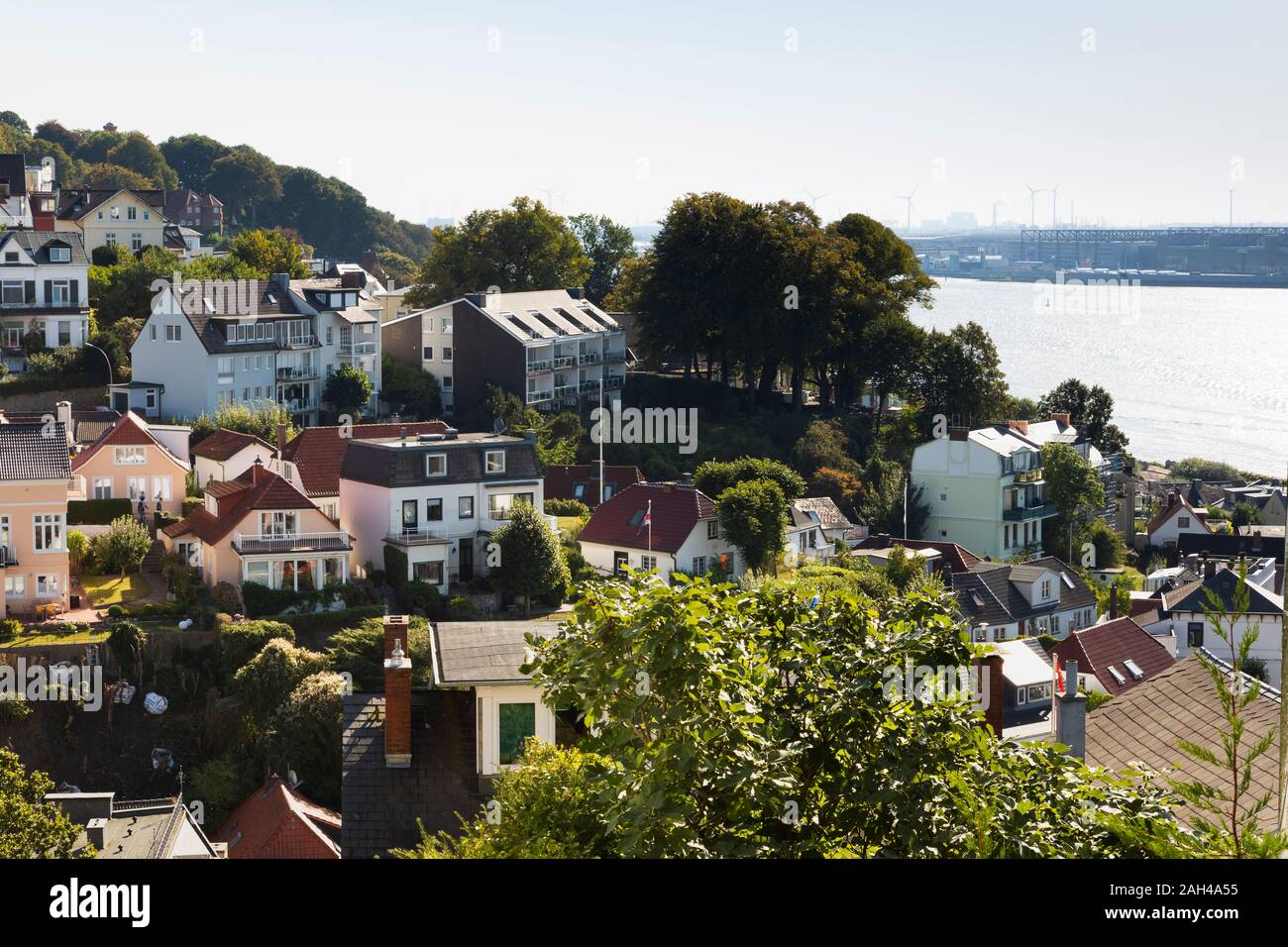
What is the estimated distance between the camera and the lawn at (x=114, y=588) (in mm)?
22938

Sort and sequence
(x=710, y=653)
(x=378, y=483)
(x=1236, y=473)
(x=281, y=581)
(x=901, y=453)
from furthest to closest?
(x=1236, y=473)
(x=901, y=453)
(x=378, y=483)
(x=281, y=581)
(x=710, y=653)

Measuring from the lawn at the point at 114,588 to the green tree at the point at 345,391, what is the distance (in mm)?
9673

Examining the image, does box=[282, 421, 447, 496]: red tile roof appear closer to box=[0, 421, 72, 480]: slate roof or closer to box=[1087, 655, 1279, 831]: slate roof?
box=[0, 421, 72, 480]: slate roof

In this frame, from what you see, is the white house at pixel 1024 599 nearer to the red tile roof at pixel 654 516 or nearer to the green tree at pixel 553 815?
the red tile roof at pixel 654 516

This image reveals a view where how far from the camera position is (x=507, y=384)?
36.9 metres

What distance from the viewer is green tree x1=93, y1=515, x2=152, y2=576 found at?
23938 millimetres

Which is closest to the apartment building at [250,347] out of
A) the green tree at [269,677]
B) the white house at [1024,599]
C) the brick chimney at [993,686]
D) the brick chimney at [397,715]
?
the green tree at [269,677]

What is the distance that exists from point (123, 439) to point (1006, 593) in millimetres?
15220

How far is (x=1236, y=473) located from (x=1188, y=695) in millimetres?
38514

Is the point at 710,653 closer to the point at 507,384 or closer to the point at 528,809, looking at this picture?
the point at 528,809

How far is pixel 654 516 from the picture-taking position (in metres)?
28.2

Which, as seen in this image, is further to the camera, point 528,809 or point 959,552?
point 959,552
